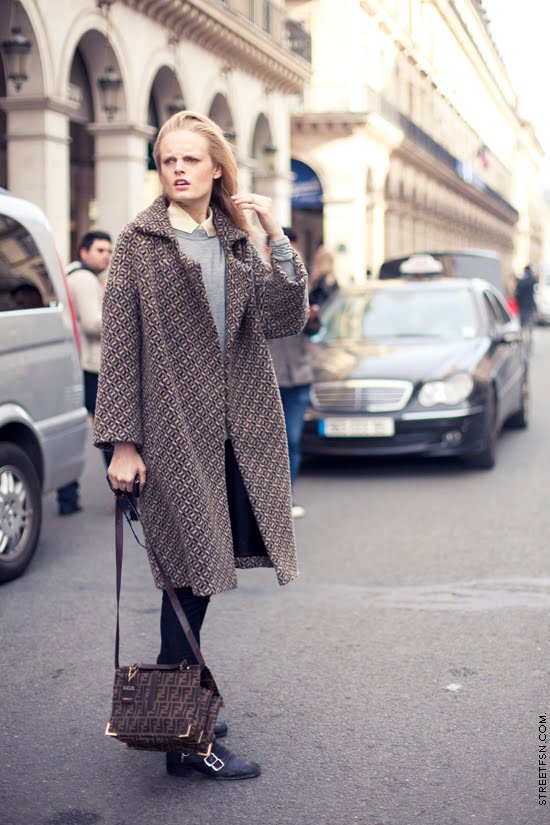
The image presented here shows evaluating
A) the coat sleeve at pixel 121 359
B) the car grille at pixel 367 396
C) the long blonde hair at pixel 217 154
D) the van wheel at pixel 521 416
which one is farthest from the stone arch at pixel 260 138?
the coat sleeve at pixel 121 359

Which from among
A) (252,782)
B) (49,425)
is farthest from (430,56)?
(252,782)

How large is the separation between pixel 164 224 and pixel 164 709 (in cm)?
132

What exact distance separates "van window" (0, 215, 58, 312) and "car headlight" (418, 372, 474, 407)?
357 centimetres

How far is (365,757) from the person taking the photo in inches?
156

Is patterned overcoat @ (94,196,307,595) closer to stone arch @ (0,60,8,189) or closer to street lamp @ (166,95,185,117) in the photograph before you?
stone arch @ (0,60,8,189)

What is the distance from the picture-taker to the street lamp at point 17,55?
50.7ft

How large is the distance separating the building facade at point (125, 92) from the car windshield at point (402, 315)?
600 cm

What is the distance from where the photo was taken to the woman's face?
3.67 metres

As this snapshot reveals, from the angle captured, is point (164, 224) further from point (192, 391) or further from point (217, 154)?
point (192, 391)

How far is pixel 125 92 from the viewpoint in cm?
1889

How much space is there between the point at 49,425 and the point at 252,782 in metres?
3.57

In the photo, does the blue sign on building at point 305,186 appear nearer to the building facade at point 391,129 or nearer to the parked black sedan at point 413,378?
the building facade at point 391,129

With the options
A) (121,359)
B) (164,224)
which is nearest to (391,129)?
(164,224)

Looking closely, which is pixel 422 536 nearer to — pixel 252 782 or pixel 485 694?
pixel 485 694
